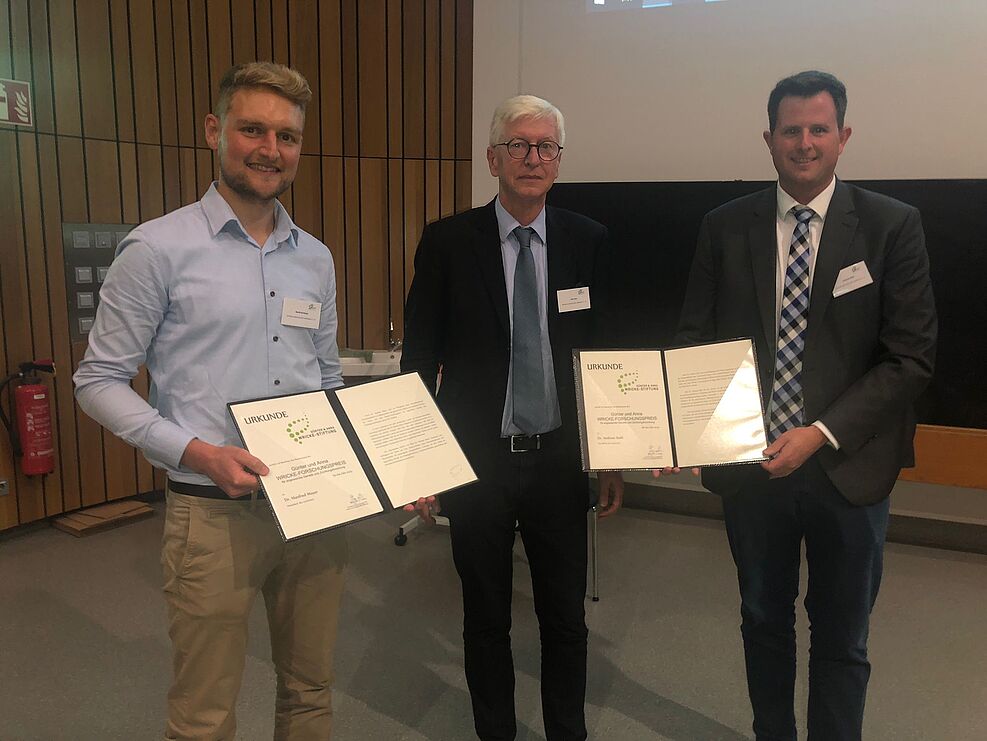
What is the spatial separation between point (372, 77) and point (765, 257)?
156 inches

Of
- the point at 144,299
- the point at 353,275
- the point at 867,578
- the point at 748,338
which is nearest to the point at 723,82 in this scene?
the point at 353,275

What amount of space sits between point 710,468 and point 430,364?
816 mm

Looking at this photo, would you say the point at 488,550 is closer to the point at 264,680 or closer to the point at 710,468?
the point at 710,468

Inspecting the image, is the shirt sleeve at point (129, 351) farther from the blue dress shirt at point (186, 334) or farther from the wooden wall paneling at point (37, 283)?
the wooden wall paneling at point (37, 283)

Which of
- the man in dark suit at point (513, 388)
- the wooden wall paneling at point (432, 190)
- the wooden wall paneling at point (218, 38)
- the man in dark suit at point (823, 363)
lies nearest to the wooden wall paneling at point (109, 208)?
the wooden wall paneling at point (218, 38)

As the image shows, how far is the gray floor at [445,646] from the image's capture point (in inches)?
98.5

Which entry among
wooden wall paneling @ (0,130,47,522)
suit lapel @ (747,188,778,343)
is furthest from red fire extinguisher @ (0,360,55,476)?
suit lapel @ (747,188,778,343)

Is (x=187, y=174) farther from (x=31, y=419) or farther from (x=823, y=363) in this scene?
(x=823, y=363)

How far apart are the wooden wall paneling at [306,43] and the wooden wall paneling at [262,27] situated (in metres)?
0.14

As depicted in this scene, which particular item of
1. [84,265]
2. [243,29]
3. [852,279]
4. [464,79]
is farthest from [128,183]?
[852,279]

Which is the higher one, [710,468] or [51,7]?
[51,7]

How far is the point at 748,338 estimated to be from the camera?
6.08 ft

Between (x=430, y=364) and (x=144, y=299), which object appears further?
(x=430, y=364)

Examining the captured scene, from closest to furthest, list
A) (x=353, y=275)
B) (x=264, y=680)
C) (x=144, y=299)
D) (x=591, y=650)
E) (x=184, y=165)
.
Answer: (x=144, y=299)
(x=264, y=680)
(x=591, y=650)
(x=184, y=165)
(x=353, y=275)
